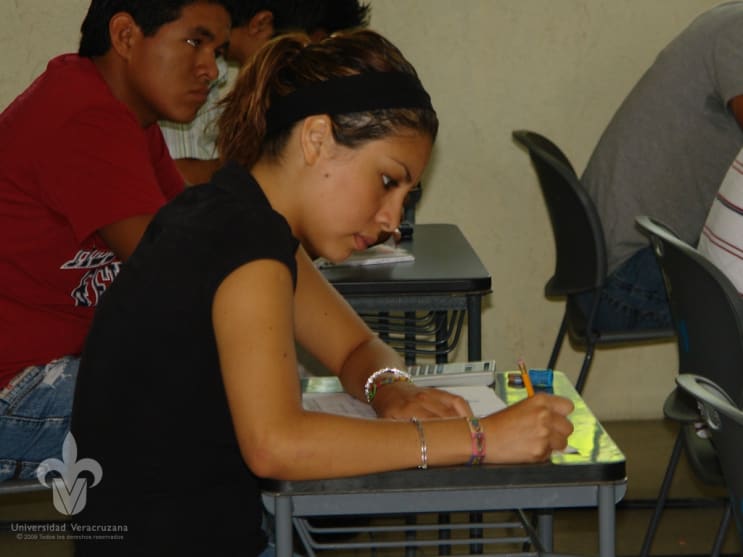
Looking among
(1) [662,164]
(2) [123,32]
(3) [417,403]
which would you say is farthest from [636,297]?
(3) [417,403]

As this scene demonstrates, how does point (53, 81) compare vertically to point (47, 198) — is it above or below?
above

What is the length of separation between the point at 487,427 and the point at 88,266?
104 cm

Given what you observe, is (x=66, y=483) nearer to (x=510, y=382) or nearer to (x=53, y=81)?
(x=510, y=382)

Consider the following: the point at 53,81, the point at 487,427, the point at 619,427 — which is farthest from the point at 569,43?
the point at 487,427

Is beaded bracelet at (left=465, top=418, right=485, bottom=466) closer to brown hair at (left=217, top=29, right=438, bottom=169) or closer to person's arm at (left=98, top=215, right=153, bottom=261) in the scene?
brown hair at (left=217, top=29, right=438, bottom=169)

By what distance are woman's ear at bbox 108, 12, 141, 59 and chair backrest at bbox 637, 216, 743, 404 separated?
1019 millimetres

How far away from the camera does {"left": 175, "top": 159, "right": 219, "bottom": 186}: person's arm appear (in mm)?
3035

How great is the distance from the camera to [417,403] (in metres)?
1.48

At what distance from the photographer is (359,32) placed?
1.53 metres

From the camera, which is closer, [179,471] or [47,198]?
[179,471]

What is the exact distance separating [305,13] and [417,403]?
190cm

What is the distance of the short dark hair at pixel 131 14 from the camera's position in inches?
86.7

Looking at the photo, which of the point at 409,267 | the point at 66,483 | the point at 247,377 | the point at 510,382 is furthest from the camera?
the point at 409,267

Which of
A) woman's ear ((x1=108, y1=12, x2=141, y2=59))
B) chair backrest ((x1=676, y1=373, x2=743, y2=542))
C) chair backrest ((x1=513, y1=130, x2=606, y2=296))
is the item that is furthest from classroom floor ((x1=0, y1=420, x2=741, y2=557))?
chair backrest ((x1=676, y1=373, x2=743, y2=542))
